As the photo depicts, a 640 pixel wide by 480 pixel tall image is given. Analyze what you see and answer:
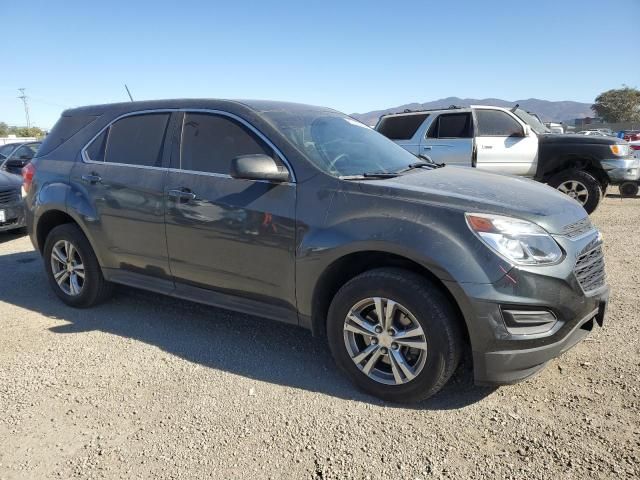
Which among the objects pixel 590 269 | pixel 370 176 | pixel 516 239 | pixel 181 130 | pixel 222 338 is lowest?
pixel 222 338

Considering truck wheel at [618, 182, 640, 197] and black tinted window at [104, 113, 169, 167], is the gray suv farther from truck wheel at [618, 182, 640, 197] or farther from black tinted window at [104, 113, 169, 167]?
truck wheel at [618, 182, 640, 197]

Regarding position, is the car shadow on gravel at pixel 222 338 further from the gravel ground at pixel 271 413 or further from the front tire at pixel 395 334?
the front tire at pixel 395 334

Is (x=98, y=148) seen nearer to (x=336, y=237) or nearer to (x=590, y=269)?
(x=336, y=237)

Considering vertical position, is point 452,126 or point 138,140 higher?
point 138,140

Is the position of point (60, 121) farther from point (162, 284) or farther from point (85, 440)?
point (85, 440)

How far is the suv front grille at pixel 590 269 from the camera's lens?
275cm

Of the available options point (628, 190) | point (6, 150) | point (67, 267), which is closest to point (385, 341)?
point (67, 267)

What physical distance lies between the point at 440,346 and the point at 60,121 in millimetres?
4233

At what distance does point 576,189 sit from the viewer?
8578 millimetres

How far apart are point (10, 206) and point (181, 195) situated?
575 cm

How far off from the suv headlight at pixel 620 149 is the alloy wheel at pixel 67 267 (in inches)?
333

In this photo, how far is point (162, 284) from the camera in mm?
4000

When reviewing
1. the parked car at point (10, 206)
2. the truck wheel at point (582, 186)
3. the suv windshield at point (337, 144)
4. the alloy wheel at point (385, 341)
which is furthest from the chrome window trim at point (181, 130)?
the truck wheel at point (582, 186)

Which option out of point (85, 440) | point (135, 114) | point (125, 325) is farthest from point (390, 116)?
point (85, 440)
